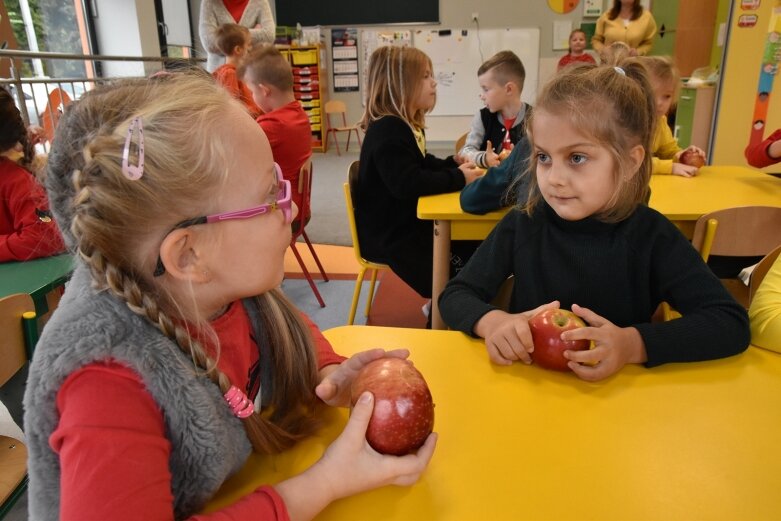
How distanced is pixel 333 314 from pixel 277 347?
7.44 ft

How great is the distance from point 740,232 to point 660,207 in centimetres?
31

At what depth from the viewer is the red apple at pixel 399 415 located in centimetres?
78

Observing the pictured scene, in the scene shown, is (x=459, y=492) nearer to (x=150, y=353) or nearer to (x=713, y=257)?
(x=150, y=353)

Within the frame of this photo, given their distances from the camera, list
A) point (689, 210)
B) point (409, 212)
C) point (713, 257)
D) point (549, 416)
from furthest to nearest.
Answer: point (409, 212) → point (713, 257) → point (689, 210) → point (549, 416)

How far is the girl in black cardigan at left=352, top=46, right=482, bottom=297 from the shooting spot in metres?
2.52

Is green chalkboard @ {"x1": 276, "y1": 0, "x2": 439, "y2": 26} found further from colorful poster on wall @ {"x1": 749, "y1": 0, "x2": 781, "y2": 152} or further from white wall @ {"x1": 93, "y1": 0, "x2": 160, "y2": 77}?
colorful poster on wall @ {"x1": 749, "y1": 0, "x2": 781, "y2": 152}

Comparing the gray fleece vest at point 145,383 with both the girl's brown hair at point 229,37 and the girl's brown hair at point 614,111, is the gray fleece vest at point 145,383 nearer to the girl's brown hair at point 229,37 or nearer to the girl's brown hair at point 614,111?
the girl's brown hair at point 614,111

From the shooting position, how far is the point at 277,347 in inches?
39.2

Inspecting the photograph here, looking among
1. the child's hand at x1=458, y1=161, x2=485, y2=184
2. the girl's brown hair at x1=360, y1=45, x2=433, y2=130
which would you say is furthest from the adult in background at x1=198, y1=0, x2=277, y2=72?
the child's hand at x1=458, y1=161, x2=485, y2=184

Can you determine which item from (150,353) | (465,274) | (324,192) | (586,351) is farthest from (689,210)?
(324,192)

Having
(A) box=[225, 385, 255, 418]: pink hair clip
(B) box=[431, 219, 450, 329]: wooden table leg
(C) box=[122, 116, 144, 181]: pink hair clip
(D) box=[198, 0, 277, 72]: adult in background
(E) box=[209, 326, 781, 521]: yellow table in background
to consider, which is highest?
(D) box=[198, 0, 277, 72]: adult in background

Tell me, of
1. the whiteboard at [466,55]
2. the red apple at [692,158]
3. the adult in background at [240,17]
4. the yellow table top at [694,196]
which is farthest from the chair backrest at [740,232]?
the whiteboard at [466,55]

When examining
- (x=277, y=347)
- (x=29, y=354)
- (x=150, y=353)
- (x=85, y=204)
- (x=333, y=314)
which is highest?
(x=85, y=204)

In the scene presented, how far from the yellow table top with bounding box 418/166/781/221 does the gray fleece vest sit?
1523 mm
